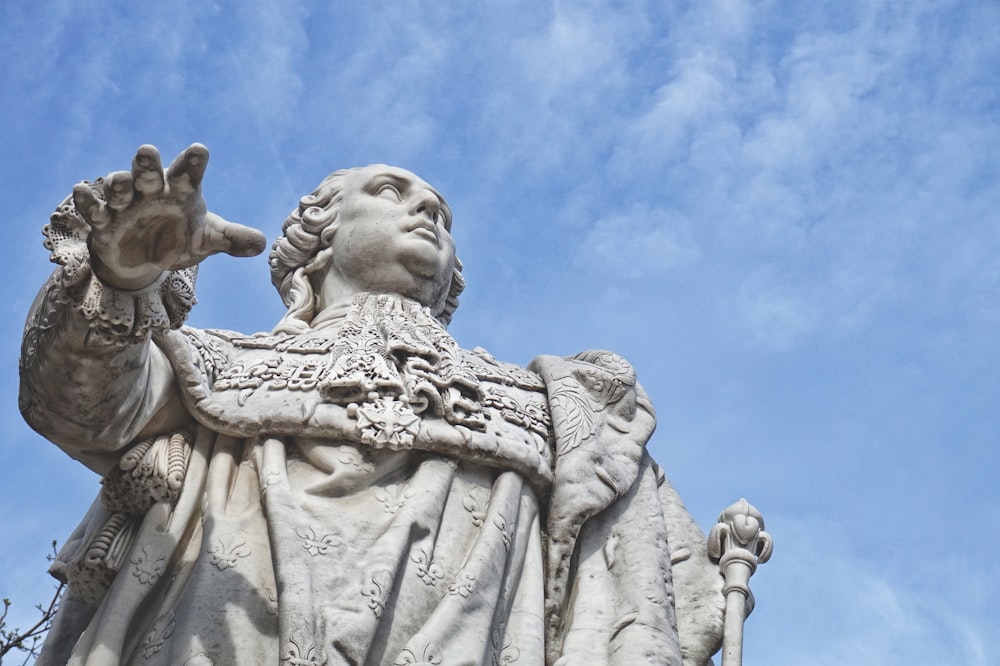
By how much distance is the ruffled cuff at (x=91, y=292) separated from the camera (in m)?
6.62

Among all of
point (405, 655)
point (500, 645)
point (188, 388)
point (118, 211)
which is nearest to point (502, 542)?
point (500, 645)

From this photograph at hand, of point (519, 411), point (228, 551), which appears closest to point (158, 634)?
point (228, 551)

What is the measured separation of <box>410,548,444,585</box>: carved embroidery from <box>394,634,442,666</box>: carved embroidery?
0.40 m

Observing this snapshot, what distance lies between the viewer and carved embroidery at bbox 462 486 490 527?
25.1 feet

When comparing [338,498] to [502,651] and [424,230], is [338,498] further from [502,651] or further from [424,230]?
[424,230]

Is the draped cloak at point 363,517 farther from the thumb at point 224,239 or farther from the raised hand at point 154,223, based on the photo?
the thumb at point 224,239

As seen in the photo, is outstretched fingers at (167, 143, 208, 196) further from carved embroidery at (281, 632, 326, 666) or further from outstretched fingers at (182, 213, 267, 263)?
carved embroidery at (281, 632, 326, 666)

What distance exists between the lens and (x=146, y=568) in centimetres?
719

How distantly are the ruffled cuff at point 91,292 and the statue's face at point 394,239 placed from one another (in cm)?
227

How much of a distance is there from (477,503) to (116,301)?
2.00 metres

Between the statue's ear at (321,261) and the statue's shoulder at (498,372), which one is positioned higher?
the statue's ear at (321,261)

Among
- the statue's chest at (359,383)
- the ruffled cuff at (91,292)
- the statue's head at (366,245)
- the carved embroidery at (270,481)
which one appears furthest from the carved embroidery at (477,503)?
the ruffled cuff at (91,292)

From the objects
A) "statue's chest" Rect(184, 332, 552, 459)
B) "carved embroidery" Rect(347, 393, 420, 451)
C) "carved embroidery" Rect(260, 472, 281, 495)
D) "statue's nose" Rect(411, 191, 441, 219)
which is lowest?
"carved embroidery" Rect(260, 472, 281, 495)

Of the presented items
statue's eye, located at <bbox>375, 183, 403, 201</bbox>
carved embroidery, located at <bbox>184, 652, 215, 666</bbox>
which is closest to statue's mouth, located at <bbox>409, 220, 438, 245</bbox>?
statue's eye, located at <bbox>375, 183, 403, 201</bbox>
